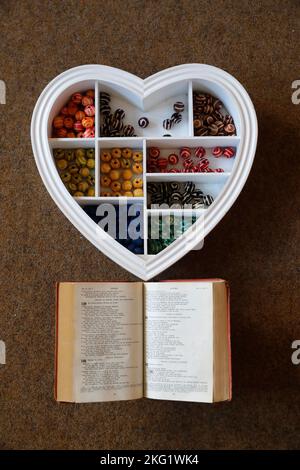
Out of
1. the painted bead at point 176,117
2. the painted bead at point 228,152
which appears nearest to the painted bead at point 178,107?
the painted bead at point 176,117

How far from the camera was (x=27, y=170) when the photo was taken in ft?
3.02

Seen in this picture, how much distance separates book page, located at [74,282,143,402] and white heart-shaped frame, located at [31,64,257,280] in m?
0.06

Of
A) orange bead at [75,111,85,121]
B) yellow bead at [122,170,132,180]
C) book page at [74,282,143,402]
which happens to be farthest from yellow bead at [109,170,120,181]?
book page at [74,282,143,402]

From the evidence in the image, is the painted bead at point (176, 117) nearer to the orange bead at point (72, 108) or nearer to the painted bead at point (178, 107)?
the painted bead at point (178, 107)

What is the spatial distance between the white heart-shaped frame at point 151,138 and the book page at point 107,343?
0.21ft

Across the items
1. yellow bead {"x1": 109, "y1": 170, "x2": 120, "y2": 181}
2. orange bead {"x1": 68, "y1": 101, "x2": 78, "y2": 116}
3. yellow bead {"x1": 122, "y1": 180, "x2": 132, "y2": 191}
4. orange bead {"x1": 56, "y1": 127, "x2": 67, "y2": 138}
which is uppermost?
orange bead {"x1": 68, "y1": 101, "x2": 78, "y2": 116}

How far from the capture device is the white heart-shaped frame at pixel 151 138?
78 centimetres

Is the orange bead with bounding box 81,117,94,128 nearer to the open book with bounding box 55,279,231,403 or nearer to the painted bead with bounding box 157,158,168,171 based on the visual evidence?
the painted bead with bounding box 157,158,168,171

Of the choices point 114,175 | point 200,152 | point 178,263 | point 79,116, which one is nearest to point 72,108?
point 79,116

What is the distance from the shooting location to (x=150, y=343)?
0.77 m

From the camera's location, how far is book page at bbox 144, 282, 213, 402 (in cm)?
73

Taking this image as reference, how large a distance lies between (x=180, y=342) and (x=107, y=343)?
0.12 meters
